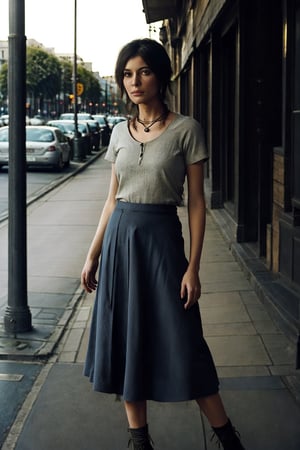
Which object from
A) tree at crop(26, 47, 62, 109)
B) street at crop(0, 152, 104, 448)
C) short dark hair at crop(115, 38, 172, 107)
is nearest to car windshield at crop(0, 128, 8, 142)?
street at crop(0, 152, 104, 448)

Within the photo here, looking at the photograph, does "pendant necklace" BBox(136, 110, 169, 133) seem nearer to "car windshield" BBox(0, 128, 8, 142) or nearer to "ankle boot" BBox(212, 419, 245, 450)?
"ankle boot" BBox(212, 419, 245, 450)

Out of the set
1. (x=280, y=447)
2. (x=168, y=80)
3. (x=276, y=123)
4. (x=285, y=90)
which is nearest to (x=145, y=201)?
(x=168, y=80)

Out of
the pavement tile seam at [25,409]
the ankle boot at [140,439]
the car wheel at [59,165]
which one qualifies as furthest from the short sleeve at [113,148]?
the car wheel at [59,165]

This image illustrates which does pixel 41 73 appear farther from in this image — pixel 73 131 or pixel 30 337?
pixel 30 337

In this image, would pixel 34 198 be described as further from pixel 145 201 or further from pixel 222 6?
pixel 145 201

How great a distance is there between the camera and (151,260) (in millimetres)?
3693

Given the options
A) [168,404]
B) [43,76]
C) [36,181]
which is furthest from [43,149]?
[43,76]

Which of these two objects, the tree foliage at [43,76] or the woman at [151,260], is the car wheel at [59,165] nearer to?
the woman at [151,260]

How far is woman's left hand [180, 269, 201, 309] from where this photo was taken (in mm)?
3662

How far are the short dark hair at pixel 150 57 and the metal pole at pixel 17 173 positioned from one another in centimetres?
273

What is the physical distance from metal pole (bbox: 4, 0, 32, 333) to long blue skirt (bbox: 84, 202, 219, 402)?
2.78 meters

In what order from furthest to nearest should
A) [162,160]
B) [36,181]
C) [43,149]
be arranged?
[43,149]
[36,181]
[162,160]

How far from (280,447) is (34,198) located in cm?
1447

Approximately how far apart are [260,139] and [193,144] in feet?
17.5
